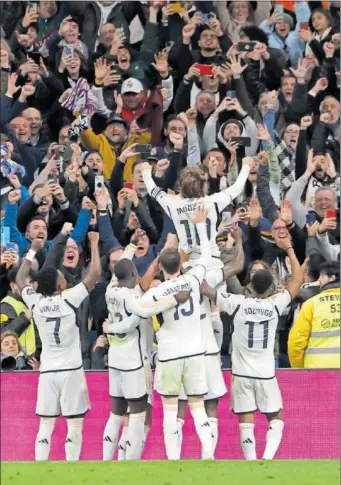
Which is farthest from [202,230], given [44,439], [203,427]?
[44,439]

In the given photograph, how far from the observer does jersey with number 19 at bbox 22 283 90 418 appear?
11141 mm

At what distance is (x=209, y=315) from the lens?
11.1 metres

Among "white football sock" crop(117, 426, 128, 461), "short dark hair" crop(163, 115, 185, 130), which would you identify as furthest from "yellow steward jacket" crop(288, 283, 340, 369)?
"short dark hair" crop(163, 115, 185, 130)

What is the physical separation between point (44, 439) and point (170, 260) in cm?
201

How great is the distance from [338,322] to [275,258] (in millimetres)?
1885

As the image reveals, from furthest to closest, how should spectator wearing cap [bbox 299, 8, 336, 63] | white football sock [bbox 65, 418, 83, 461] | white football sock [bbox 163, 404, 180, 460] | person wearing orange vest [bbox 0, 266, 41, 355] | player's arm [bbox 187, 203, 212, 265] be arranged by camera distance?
spectator wearing cap [bbox 299, 8, 336, 63]
person wearing orange vest [bbox 0, 266, 41, 355]
white football sock [bbox 65, 418, 83, 461]
player's arm [bbox 187, 203, 212, 265]
white football sock [bbox 163, 404, 180, 460]

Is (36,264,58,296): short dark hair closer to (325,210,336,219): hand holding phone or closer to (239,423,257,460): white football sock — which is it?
(239,423,257,460): white football sock

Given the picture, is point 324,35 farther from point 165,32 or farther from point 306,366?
point 306,366

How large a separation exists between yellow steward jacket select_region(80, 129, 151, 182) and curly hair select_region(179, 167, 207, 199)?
3416 mm

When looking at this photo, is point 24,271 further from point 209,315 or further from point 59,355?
point 209,315

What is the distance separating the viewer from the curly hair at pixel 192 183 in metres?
11.0

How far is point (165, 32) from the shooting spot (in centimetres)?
1555

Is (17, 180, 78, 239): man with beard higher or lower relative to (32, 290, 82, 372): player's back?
higher

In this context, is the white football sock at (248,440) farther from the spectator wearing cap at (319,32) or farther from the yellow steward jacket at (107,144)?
the spectator wearing cap at (319,32)
